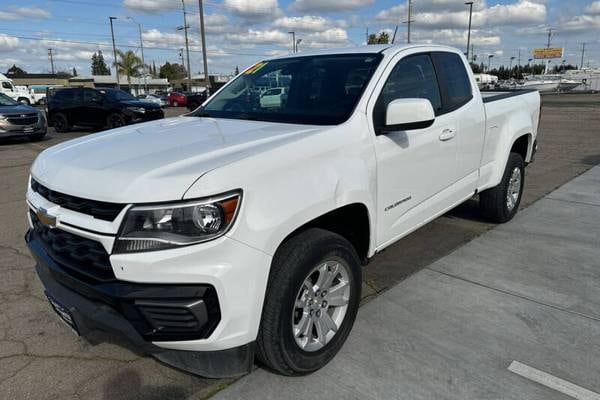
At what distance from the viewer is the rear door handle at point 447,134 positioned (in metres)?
3.56

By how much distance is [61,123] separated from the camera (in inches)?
676

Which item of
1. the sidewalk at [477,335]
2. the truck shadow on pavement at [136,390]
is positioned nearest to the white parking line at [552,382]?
the sidewalk at [477,335]

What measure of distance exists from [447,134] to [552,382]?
1.89m

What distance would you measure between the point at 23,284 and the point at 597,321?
14.2ft

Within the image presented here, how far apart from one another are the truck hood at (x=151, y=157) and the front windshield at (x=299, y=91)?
232 mm

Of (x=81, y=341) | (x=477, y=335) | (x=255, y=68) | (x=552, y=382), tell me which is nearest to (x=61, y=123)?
(x=255, y=68)

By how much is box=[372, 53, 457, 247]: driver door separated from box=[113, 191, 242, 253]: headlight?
4.19ft

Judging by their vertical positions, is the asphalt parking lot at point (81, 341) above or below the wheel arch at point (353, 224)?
below

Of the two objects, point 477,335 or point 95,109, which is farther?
point 95,109

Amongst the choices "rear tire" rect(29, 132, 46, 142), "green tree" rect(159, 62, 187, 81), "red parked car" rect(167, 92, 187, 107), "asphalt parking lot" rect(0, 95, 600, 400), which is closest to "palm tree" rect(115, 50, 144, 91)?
"red parked car" rect(167, 92, 187, 107)

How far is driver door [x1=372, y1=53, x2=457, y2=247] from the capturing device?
9.72 feet

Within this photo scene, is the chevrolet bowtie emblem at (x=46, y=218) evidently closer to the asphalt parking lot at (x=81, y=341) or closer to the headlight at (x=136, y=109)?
the asphalt parking lot at (x=81, y=341)

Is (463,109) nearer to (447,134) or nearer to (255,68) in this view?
(447,134)

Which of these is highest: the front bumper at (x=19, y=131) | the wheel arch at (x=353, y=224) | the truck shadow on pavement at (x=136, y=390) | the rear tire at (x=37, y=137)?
the wheel arch at (x=353, y=224)
